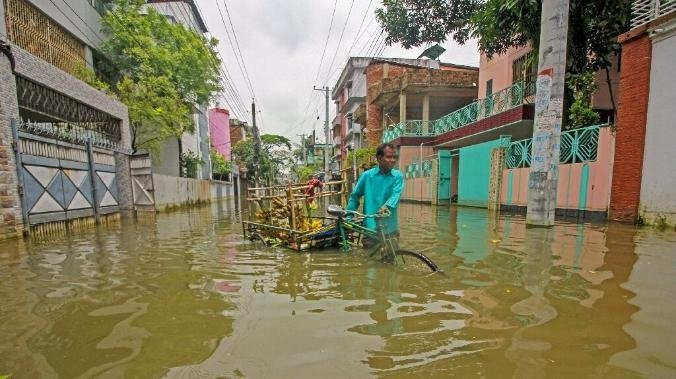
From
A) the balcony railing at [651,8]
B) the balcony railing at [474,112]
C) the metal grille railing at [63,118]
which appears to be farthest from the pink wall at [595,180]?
the metal grille railing at [63,118]

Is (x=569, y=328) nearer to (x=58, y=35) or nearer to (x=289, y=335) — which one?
(x=289, y=335)

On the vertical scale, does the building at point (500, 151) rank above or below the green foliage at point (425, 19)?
below

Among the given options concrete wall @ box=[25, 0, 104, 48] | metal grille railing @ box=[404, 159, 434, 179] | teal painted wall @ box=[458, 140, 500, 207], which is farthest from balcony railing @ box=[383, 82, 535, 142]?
concrete wall @ box=[25, 0, 104, 48]

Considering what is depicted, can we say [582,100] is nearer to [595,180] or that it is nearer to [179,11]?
[595,180]

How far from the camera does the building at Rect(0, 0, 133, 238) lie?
7879 mm

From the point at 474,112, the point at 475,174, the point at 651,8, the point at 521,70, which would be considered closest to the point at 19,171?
the point at 475,174

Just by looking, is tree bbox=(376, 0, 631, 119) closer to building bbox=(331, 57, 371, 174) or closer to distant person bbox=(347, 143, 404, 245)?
distant person bbox=(347, 143, 404, 245)

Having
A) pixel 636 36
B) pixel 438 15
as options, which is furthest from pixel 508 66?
pixel 636 36

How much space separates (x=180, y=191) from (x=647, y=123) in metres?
20.6

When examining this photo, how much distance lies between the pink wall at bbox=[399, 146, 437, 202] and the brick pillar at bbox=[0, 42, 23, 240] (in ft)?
52.3

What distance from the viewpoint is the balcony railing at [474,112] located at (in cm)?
1470

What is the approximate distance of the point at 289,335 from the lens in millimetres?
2564

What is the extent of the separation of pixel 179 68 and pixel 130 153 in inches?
249

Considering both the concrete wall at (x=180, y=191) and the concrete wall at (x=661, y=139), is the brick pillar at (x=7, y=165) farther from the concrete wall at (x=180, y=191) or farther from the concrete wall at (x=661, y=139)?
the concrete wall at (x=661, y=139)
